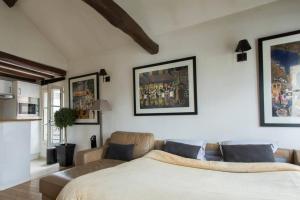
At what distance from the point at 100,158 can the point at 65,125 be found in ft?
4.93

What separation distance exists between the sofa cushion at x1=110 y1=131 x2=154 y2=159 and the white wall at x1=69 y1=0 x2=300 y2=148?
8.7 inches

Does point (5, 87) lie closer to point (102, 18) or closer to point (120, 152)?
point (102, 18)

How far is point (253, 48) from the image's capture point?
280 cm

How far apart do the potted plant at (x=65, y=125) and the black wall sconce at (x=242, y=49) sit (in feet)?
11.7

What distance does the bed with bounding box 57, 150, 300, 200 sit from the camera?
59.3 inches

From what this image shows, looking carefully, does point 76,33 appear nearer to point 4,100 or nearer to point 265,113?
point 4,100

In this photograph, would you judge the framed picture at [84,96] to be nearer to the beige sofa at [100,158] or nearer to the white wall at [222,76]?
the white wall at [222,76]

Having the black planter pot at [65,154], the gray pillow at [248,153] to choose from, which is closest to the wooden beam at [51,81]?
the black planter pot at [65,154]

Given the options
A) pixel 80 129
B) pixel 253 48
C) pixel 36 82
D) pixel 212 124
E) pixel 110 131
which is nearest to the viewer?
pixel 253 48

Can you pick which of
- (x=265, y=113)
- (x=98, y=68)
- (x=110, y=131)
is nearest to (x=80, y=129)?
(x=110, y=131)

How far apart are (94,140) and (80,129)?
0.61m

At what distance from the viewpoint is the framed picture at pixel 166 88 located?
3.27 metres

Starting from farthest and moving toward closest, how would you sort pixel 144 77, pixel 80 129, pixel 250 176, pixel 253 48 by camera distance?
1. pixel 80 129
2. pixel 144 77
3. pixel 253 48
4. pixel 250 176

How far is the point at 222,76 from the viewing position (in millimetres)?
3006
